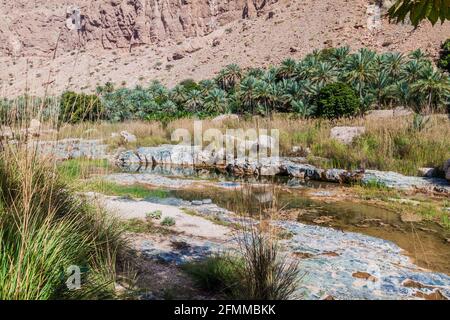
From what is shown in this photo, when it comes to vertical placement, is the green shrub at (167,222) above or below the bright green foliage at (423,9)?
below

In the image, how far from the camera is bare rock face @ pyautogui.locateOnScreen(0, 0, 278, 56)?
2199 inches

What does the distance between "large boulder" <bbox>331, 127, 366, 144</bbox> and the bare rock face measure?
41742mm

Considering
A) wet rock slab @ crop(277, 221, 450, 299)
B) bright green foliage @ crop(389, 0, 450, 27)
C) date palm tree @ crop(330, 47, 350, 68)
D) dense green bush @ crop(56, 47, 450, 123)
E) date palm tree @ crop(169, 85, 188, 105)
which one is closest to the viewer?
bright green foliage @ crop(389, 0, 450, 27)

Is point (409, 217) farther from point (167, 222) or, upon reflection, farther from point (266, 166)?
point (266, 166)

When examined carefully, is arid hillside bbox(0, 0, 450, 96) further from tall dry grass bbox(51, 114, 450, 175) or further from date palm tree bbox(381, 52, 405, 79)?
tall dry grass bbox(51, 114, 450, 175)

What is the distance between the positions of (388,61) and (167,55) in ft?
117

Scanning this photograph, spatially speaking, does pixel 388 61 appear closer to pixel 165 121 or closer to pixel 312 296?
pixel 165 121

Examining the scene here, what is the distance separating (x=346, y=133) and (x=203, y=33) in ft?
154

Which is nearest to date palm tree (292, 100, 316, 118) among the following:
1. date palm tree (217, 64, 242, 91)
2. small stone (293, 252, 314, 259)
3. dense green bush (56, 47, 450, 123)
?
dense green bush (56, 47, 450, 123)

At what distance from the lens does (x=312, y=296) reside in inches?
109

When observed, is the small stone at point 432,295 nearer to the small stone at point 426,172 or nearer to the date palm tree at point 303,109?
the small stone at point 426,172

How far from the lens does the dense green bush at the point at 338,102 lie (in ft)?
65.5

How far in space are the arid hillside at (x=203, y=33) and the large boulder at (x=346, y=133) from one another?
58.5 ft

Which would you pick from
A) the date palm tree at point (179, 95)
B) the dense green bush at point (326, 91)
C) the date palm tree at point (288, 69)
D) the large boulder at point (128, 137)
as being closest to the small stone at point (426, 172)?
the dense green bush at point (326, 91)
